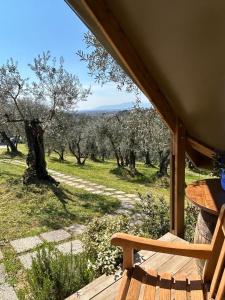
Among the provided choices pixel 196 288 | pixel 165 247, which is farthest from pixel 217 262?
pixel 165 247

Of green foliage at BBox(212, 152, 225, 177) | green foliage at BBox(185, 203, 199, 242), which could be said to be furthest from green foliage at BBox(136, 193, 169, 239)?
green foliage at BBox(212, 152, 225, 177)

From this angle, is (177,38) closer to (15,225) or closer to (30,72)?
(15,225)

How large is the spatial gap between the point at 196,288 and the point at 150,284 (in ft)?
0.90

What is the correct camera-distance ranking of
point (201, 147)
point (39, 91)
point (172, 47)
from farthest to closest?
point (39, 91)
point (201, 147)
point (172, 47)

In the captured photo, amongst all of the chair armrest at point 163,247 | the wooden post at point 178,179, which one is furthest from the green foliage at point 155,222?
the chair armrest at point 163,247

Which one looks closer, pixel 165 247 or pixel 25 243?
pixel 165 247

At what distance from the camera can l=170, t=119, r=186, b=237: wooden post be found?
329 centimetres

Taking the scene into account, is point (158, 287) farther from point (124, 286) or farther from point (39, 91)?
point (39, 91)

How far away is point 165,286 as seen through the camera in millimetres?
1828

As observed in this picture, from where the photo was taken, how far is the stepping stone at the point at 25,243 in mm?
4375

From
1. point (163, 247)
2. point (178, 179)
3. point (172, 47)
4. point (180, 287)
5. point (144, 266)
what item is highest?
point (172, 47)

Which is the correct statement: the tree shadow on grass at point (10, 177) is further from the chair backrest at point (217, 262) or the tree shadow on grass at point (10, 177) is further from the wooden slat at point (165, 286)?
the chair backrest at point (217, 262)

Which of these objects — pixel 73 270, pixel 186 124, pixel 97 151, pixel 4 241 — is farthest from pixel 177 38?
pixel 97 151

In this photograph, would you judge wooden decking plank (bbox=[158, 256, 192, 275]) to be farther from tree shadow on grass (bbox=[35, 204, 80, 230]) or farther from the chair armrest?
tree shadow on grass (bbox=[35, 204, 80, 230])
